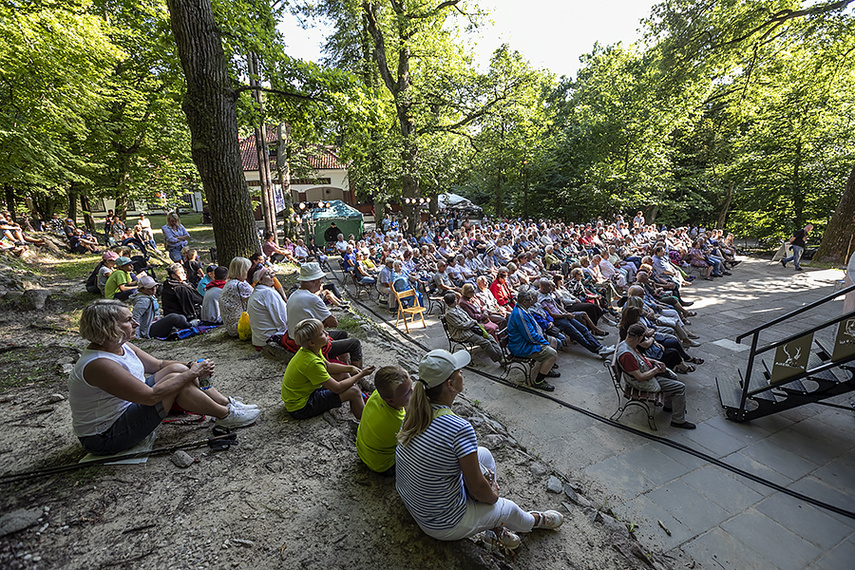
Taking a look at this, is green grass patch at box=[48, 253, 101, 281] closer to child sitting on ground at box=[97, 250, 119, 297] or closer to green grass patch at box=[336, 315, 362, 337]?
child sitting on ground at box=[97, 250, 119, 297]

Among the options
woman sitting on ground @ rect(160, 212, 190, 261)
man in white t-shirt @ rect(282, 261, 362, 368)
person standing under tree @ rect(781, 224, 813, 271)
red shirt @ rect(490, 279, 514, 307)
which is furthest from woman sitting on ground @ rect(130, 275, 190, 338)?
person standing under tree @ rect(781, 224, 813, 271)

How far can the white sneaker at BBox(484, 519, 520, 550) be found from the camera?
2496 mm

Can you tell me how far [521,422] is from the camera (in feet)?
15.1

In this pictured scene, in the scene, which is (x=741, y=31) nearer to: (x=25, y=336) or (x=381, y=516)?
(x=381, y=516)

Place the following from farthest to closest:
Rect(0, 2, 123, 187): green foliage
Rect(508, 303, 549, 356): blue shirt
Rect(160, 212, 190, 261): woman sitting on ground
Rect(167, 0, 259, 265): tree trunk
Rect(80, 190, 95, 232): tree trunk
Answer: Rect(80, 190, 95, 232): tree trunk < Rect(160, 212, 190, 261): woman sitting on ground < Rect(0, 2, 123, 187): green foliage < Rect(167, 0, 259, 265): tree trunk < Rect(508, 303, 549, 356): blue shirt

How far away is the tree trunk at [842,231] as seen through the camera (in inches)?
482

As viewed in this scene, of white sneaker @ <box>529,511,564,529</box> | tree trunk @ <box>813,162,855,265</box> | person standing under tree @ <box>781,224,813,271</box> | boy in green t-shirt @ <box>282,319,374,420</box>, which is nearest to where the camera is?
white sneaker @ <box>529,511,564,529</box>

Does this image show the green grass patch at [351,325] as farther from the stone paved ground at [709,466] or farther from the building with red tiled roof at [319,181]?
the building with red tiled roof at [319,181]

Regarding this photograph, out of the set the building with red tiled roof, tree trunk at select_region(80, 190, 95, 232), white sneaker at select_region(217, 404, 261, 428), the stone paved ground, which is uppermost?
the building with red tiled roof

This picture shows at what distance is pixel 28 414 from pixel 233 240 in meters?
3.69

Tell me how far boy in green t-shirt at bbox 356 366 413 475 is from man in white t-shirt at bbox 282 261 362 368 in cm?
163

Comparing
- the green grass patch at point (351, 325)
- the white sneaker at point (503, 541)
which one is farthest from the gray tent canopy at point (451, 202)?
the white sneaker at point (503, 541)

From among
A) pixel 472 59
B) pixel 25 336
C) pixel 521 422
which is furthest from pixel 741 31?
pixel 25 336

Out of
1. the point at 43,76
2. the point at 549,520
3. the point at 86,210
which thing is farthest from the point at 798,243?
the point at 86,210
